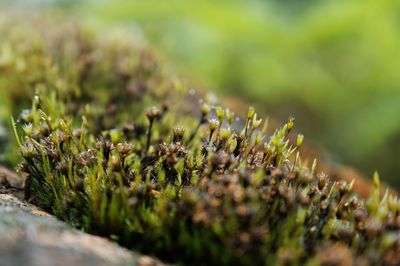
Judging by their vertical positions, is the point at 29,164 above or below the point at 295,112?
below

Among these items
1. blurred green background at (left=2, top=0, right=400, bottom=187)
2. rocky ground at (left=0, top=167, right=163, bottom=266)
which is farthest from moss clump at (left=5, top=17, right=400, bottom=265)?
blurred green background at (left=2, top=0, right=400, bottom=187)

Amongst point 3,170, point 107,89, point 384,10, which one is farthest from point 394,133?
point 3,170

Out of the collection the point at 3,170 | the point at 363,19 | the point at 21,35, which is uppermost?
the point at 363,19

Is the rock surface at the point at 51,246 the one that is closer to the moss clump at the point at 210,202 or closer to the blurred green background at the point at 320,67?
the moss clump at the point at 210,202

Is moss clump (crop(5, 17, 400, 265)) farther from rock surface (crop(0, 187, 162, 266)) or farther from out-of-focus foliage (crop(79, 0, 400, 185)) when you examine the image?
out-of-focus foliage (crop(79, 0, 400, 185))

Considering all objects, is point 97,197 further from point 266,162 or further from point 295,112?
point 295,112

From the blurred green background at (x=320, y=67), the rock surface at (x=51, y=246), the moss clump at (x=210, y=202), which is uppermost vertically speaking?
the blurred green background at (x=320, y=67)

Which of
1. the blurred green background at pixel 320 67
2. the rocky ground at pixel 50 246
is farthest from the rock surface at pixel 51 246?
the blurred green background at pixel 320 67

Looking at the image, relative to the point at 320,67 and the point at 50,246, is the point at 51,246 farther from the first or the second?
the point at 320,67
